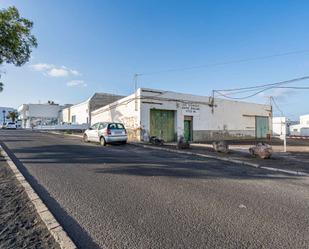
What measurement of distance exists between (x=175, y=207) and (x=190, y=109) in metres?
20.8

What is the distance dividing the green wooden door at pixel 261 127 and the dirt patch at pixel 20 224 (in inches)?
1270

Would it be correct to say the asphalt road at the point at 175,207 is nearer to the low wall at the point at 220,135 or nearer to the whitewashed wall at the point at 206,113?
the whitewashed wall at the point at 206,113

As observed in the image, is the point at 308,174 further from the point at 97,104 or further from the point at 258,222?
the point at 97,104

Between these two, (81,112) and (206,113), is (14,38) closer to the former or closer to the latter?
(206,113)

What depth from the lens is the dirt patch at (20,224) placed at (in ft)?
11.2

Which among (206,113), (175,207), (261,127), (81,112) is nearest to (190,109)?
(206,113)

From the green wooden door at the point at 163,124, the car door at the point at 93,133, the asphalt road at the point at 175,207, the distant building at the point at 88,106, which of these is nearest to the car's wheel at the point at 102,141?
the car door at the point at 93,133

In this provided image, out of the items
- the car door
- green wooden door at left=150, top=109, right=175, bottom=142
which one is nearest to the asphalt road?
the car door

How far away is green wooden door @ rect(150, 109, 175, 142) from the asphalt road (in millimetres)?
14279

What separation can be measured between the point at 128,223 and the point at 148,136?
1781 cm

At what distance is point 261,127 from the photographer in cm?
3466

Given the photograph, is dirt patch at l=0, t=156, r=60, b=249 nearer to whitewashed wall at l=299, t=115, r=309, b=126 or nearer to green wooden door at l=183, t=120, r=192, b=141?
green wooden door at l=183, t=120, r=192, b=141

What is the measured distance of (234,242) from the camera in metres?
3.51

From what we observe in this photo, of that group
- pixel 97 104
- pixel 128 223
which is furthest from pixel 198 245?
pixel 97 104
